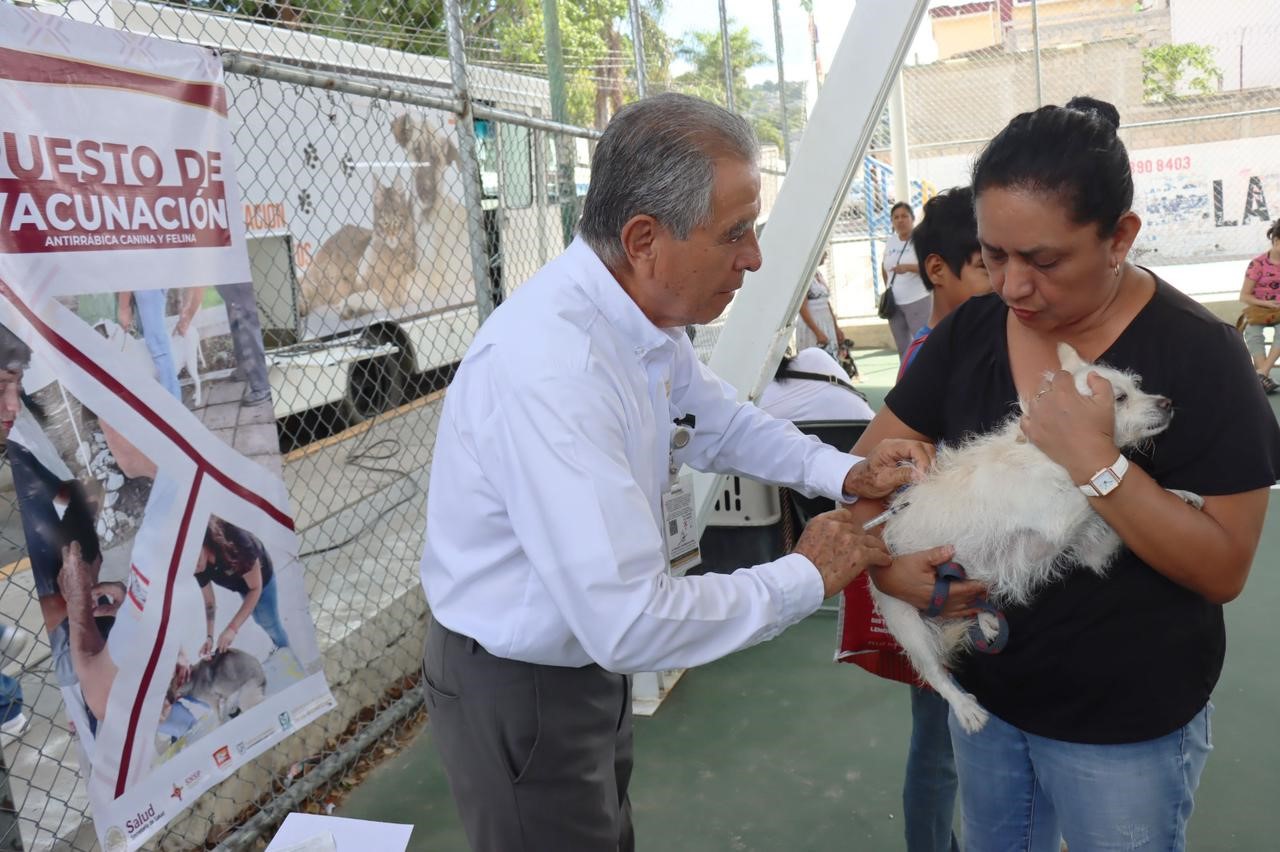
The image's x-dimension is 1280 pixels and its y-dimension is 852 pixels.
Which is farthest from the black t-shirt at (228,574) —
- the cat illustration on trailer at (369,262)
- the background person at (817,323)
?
the background person at (817,323)

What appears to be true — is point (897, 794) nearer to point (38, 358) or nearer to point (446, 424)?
point (446, 424)

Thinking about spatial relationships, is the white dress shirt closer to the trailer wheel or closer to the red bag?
the red bag

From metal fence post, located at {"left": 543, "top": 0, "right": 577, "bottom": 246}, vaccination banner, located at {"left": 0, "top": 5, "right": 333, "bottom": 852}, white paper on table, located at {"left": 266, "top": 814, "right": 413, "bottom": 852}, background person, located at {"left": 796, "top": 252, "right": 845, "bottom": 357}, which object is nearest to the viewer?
white paper on table, located at {"left": 266, "top": 814, "right": 413, "bottom": 852}

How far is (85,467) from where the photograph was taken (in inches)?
87.9

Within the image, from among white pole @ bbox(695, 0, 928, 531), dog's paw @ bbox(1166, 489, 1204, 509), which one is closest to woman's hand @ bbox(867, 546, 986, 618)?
dog's paw @ bbox(1166, 489, 1204, 509)

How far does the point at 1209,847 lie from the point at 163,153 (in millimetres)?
3571

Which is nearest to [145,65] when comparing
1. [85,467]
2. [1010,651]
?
[85,467]

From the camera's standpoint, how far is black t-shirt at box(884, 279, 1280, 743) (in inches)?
54.5

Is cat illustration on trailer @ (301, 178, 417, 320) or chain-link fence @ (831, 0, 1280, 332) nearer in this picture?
cat illustration on trailer @ (301, 178, 417, 320)

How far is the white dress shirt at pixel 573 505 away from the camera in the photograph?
56.7 inches

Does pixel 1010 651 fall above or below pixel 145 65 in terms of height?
below

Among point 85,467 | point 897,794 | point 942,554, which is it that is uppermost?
point 85,467

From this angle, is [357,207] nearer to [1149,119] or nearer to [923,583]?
[923,583]

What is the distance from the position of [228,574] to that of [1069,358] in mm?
2244
